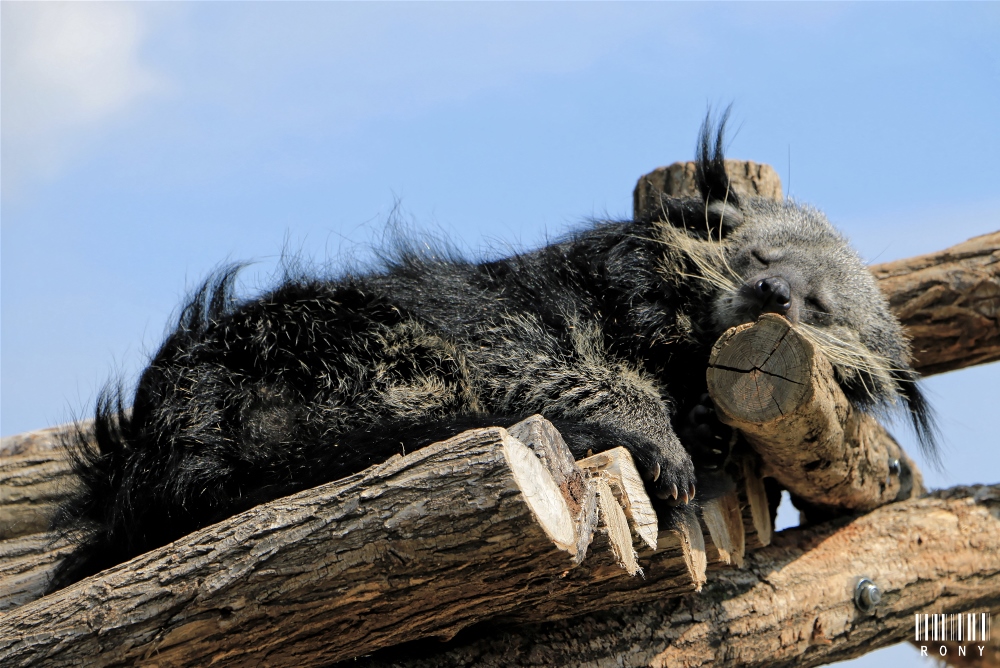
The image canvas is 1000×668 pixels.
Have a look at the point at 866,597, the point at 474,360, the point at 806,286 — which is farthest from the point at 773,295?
the point at 866,597

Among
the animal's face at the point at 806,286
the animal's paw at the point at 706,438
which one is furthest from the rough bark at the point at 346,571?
the animal's face at the point at 806,286

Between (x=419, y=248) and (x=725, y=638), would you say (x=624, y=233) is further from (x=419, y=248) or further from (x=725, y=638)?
(x=725, y=638)

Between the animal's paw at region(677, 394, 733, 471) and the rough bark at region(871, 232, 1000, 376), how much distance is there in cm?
144

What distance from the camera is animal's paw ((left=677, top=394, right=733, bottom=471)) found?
3.09 metres

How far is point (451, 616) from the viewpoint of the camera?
85.0 inches

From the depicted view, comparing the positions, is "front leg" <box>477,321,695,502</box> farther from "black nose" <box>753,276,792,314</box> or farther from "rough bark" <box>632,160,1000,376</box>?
"rough bark" <box>632,160,1000,376</box>

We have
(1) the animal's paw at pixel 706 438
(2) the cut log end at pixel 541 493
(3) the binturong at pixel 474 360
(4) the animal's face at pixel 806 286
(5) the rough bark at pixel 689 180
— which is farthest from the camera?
(5) the rough bark at pixel 689 180

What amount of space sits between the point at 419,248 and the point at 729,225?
4.29 feet

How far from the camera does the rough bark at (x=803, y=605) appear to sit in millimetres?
2840

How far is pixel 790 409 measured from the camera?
8.47ft

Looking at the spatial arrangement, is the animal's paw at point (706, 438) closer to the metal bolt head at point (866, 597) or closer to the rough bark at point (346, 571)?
the metal bolt head at point (866, 597)

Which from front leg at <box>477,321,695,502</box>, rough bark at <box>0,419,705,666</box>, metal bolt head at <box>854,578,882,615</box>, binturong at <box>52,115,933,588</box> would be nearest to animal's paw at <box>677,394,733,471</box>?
binturong at <box>52,115,933,588</box>

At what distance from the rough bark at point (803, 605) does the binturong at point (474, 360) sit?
427 mm

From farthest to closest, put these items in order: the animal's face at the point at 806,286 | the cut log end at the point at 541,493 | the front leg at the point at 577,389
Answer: the animal's face at the point at 806,286, the front leg at the point at 577,389, the cut log end at the point at 541,493
